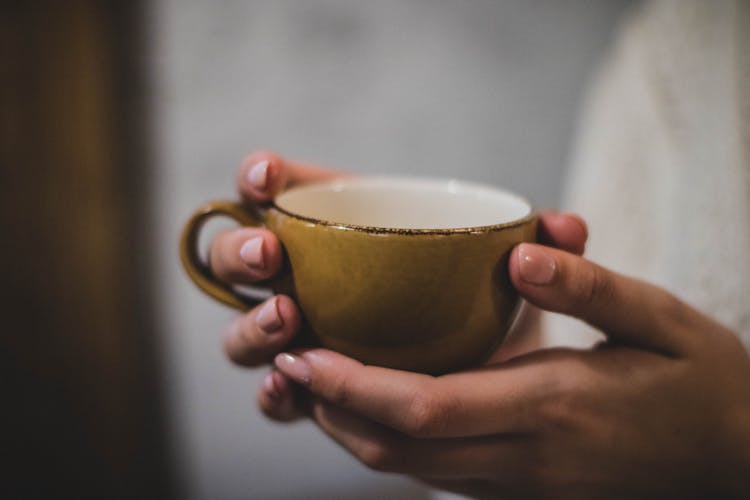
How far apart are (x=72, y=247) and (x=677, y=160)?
1.05m

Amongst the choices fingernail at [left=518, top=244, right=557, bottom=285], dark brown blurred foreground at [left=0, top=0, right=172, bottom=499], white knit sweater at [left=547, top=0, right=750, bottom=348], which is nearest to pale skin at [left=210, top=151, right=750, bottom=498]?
fingernail at [left=518, top=244, right=557, bottom=285]

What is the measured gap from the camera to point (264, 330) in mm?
438

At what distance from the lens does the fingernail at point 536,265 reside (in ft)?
1.28

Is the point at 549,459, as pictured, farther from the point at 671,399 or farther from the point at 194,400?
the point at 194,400

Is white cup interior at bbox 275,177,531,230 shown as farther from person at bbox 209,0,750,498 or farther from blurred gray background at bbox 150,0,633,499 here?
blurred gray background at bbox 150,0,633,499

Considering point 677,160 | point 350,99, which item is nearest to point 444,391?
point 677,160

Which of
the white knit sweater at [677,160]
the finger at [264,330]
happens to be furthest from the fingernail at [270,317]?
the white knit sweater at [677,160]

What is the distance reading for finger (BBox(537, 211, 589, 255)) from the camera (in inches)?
18.8

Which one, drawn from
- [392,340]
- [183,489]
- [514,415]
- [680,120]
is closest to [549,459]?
[514,415]

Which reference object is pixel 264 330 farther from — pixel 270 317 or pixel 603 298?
pixel 603 298

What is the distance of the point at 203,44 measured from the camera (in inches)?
38.6

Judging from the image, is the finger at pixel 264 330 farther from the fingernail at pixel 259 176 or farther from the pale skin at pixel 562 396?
the fingernail at pixel 259 176

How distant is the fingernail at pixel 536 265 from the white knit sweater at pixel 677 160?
0.37 meters

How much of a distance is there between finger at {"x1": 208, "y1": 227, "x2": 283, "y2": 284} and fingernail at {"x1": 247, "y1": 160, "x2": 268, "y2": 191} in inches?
2.3
